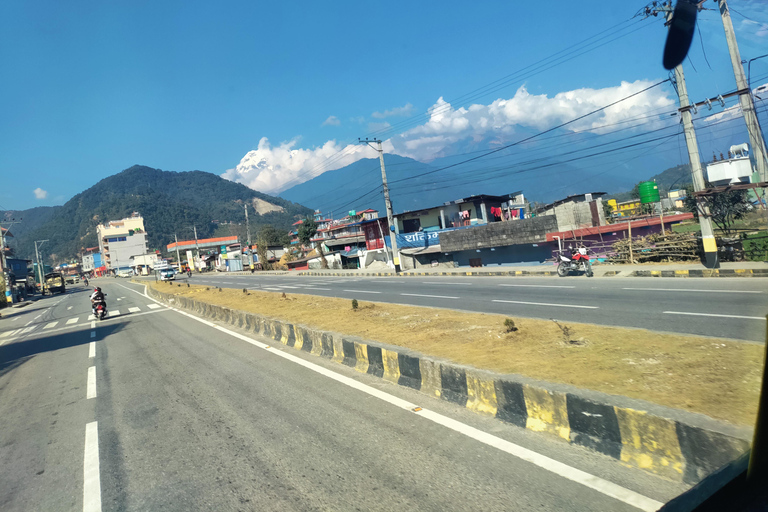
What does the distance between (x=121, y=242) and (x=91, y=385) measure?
12803 cm

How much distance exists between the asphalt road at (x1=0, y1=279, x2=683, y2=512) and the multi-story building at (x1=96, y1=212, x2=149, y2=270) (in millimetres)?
125342

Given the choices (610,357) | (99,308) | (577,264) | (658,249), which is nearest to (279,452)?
(610,357)

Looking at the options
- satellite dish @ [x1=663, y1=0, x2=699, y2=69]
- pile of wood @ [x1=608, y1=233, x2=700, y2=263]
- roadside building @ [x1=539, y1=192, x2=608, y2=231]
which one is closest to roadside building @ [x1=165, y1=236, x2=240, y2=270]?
roadside building @ [x1=539, y1=192, x2=608, y2=231]

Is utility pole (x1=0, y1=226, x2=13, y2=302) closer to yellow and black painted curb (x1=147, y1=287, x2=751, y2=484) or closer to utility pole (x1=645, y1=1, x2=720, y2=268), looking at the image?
yellow and black painted curb (x1=147, y1=287, x2=751, y2=484)

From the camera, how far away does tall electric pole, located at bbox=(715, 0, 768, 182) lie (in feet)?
35.7

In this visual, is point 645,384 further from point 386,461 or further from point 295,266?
point 295,266

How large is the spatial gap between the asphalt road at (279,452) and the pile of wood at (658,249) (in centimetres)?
1794

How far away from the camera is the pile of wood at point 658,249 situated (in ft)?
61.3

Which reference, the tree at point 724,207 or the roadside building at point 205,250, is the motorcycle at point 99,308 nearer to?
the tree at point 724,207

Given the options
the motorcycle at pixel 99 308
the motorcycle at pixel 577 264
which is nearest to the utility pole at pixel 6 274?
the motorcycle at pixel 99 308

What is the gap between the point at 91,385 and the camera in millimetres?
7473

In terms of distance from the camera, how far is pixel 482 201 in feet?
127

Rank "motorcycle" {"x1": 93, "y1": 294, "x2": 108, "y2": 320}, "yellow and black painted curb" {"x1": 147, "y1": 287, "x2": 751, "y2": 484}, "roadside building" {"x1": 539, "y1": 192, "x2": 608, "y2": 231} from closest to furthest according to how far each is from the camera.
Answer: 1. "yellow and black painted curb" {"x1": 147, "y1": 287, "x2": 751, "y2": 484}
2. "motorcycle" {"x1": 93, "y1": 294, "x2": 108, "y2": 320}
3. "roadside building" {"x1": 539, "y1": 192, "x2": 608, "y2": 231}

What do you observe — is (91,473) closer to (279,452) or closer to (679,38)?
(279,452)
